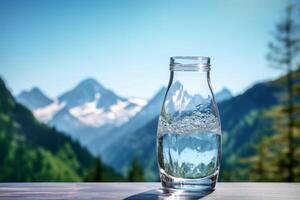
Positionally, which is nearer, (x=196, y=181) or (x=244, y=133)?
(x=196, y=181)

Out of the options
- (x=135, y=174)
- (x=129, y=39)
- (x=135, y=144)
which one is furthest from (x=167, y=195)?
(x=135, y=144)

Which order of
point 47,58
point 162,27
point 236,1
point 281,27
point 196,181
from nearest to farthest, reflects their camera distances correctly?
1. point 196,181
2. point 281,27
3. point 236,1
4. point 162,27
5. point 47,58

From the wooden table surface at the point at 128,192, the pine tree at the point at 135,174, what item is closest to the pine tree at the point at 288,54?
the pine tree at the point at 135,174

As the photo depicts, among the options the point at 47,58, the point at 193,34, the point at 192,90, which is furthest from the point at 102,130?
the point at 192,90

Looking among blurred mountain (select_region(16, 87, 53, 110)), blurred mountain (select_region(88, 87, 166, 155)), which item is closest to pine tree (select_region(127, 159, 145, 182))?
blurred mountain (select_region(88, 87, 166, 155))

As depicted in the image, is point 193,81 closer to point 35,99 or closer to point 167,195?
point 167,195

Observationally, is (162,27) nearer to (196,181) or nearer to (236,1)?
(236,1)
